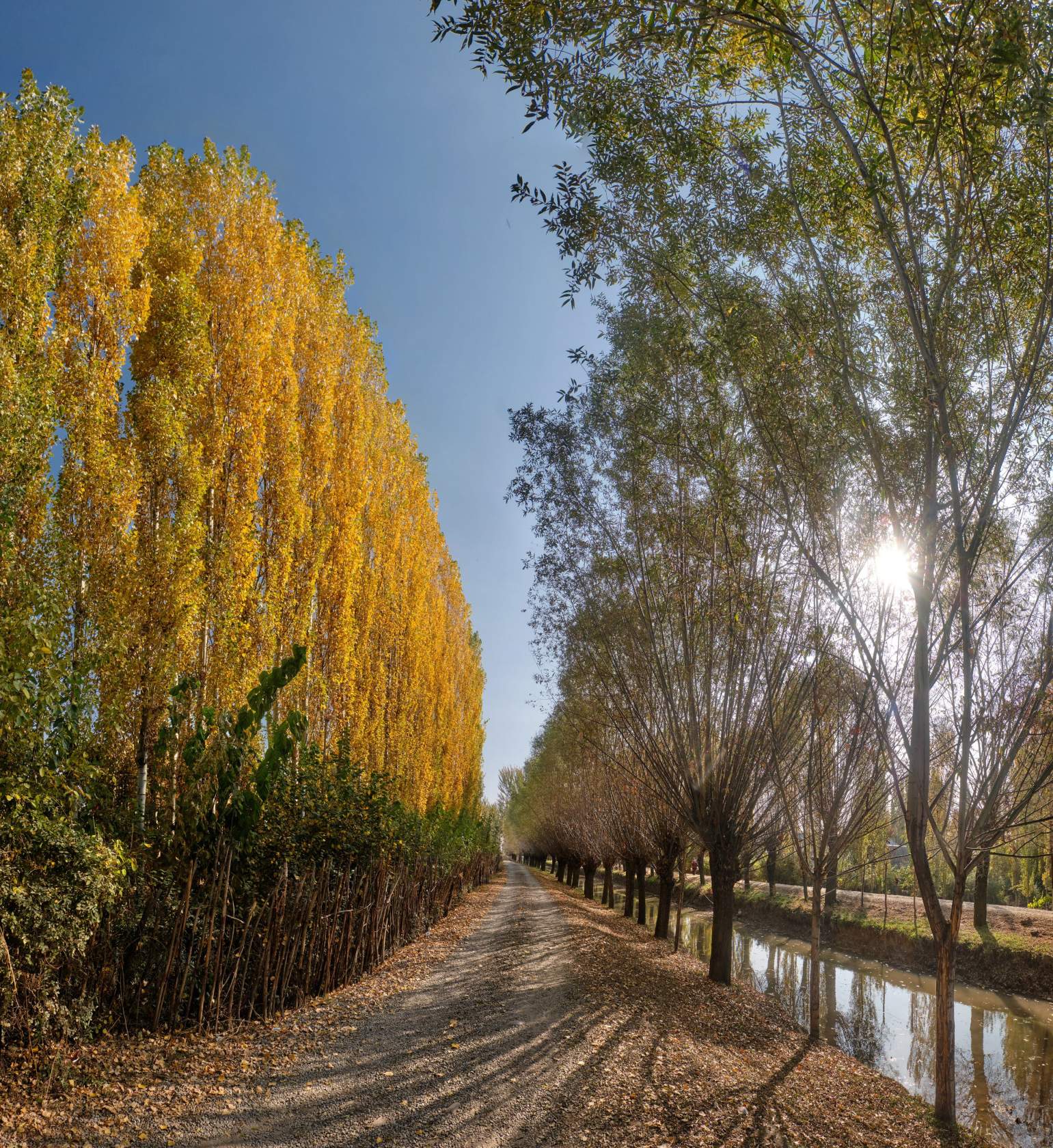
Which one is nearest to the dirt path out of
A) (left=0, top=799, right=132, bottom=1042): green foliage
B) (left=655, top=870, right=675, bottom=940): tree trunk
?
(left=0, top=799, right=132, bottom=1042): green foliage

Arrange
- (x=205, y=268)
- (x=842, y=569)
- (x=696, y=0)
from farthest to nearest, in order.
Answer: (x=205, y=268), (x=842, y=569), (x=696, y=0)

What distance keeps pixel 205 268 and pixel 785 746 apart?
1088cm

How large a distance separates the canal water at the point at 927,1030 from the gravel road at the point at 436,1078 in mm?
5255

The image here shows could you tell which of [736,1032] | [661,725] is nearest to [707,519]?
[661,725]

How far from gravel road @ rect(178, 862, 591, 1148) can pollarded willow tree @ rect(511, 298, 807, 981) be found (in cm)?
378

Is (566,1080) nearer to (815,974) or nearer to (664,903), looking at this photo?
(815,974)

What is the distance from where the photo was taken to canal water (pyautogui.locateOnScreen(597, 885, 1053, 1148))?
9.64m

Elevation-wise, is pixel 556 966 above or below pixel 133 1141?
below

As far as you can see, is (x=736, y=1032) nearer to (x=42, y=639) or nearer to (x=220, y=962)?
(x=220, y=962)

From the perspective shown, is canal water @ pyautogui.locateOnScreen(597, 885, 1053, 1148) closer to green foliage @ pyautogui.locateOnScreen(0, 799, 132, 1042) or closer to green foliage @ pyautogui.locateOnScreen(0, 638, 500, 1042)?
green foliage @ pyautogui.locateOnScreen(0, 638, 500, 1042)

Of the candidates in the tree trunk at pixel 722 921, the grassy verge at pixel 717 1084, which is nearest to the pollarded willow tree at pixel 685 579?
the tree trunk at pixel 722 921

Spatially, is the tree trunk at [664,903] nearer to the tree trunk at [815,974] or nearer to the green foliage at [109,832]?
the tree trunk at [815,974]

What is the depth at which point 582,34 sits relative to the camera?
507cm

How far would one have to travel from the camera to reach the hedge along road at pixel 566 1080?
5266 millimetres
